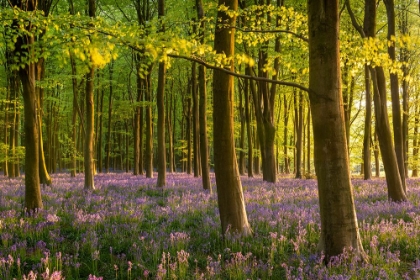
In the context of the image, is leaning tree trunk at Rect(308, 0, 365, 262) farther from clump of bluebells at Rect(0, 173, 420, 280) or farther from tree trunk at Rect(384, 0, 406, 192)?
tree trunk at Rect(384, 0, 406, 192)

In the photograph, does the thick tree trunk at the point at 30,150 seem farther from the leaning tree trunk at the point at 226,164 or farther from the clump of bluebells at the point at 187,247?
the leaning tree trunk at the point at 226,164

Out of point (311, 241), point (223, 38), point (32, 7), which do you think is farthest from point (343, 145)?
point (32, 7)

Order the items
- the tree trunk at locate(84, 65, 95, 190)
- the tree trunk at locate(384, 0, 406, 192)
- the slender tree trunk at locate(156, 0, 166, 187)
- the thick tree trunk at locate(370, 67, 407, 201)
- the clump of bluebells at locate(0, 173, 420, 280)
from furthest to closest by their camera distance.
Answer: the slender tree trunk at locate(156, 0, 166, 187), the tree trunk at locate(84, 65, 95, 190), the tree trunk at locate(384, 0, 406, 192), the thick tree trunk at locate(370, 67, 407, 201), the clump of bluebells at locate(0, 173, 420, 280)

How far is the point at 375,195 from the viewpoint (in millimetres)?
11703

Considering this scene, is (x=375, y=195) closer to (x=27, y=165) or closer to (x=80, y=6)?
(x=27, y=165)

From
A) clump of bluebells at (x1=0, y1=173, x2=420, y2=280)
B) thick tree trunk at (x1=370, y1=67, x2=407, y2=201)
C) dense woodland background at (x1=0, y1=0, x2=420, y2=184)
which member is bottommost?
clump of bluebells at (x1=0, y1=173, x2=420, y2=280)

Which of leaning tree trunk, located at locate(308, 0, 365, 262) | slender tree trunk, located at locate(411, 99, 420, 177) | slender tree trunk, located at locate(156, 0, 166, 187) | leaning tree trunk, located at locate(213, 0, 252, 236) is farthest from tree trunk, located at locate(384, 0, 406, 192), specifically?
slender tree trunk, located at locate(411, 99, 420, 177)

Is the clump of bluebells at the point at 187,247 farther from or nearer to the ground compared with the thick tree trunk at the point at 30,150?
nearer to the ground

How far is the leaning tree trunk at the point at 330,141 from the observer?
4.83 m

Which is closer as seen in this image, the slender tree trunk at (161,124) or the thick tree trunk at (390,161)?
the thick tree trunk at (390,161)

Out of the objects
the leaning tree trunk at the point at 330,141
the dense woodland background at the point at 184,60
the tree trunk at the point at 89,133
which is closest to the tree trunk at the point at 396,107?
the dense woodland background at the point at 184,60

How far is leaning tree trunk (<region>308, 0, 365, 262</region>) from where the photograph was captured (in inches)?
190

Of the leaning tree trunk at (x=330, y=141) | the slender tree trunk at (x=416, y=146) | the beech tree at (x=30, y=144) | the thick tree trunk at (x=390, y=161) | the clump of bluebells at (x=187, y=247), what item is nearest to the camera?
the clump of bluebells at (x=187, y=247)

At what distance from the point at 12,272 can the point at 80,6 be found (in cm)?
2057
